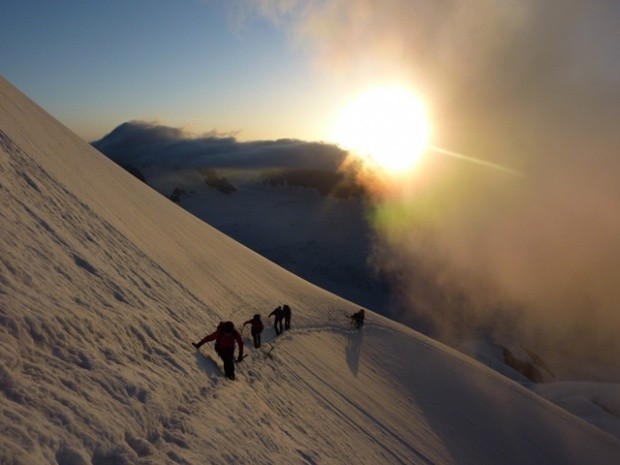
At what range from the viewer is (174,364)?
7.58 meters

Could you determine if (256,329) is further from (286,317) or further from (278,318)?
(286,317)

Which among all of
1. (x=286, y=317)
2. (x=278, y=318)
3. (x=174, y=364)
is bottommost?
(x=174, y=364)

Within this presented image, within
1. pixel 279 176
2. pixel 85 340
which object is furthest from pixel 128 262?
pixel 279 176

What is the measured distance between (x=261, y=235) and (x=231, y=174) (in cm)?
4301

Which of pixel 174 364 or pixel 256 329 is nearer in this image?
pixel 174 364

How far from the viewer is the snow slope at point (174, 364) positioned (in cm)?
516

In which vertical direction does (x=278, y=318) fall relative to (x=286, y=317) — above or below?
below

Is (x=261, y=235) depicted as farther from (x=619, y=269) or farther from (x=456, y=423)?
(x=619, y=269)

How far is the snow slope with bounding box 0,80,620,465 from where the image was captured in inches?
203

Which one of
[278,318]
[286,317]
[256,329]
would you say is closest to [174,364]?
[256,329]

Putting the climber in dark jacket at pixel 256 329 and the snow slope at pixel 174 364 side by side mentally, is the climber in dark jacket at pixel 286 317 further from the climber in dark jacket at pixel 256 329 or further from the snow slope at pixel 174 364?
the climber in dark jacket at pixel 256 329

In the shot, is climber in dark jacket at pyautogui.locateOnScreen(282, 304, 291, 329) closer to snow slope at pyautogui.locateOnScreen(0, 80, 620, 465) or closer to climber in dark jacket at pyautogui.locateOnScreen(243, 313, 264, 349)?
snow slope at pyautogui.locateOnScreen(0, 80, 620, 465)

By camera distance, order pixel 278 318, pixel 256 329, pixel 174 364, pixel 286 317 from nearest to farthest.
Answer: pixel 174 364, pixel 256 329, pixel 278 318, pixel 286 317

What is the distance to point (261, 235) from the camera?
2657 inches
